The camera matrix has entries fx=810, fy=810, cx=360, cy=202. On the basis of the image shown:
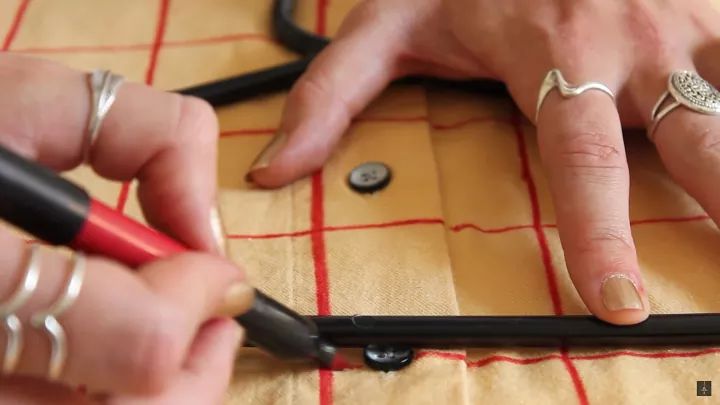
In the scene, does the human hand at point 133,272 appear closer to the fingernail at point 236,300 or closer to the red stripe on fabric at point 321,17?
the fingernail at point 236,300

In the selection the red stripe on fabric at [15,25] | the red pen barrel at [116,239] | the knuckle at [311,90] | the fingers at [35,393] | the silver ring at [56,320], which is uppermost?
the silver ring at [56,320]

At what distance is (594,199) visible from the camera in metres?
0.48

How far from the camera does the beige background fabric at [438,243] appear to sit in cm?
41

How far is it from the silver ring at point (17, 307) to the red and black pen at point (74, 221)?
0.08 ft

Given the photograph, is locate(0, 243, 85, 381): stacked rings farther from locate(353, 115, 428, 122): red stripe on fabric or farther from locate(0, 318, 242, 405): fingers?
locate(353, 115, 428, 122): red stripe on fabric

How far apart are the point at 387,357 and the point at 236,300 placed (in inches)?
5.0

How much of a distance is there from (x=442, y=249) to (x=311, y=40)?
0.27 metres

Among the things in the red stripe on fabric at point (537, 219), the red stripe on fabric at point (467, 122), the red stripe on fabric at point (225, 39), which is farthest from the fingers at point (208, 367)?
the red stripe on fabric at point (225, 39)

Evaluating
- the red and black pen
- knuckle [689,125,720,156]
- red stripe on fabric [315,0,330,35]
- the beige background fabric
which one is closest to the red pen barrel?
the red and black pen

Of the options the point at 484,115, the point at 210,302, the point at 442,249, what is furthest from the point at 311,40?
the point at 210,302

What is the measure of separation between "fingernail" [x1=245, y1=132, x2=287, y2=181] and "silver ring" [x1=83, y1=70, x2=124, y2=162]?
0.58ft

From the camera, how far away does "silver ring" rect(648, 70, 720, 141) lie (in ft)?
1.69

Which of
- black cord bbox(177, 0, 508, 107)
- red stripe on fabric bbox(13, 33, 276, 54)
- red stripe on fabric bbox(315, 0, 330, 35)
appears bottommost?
red stripe on fabric bbox(13, 33, 276, 54)

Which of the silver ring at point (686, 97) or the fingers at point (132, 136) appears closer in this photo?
the fingers at point (132, 136)
